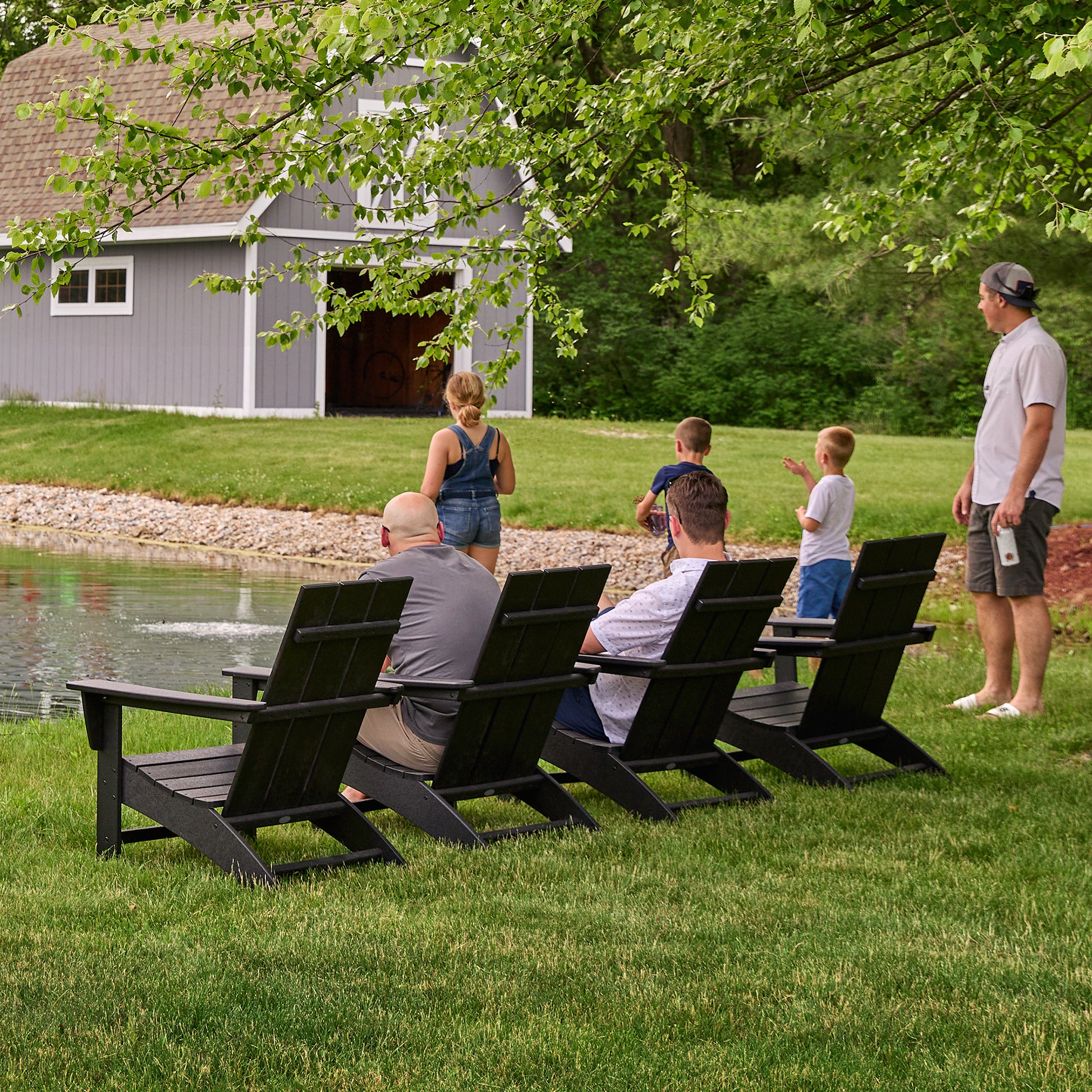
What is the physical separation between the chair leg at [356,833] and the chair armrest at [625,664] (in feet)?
3.80

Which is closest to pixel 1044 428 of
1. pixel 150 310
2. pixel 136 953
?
pixel 136 953

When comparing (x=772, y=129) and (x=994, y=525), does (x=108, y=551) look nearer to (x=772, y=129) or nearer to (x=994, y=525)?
(x=772, y=129)

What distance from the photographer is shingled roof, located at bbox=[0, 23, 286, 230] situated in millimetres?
27453

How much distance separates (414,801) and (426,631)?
0.68 m

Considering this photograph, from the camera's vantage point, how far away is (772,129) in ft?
36.6

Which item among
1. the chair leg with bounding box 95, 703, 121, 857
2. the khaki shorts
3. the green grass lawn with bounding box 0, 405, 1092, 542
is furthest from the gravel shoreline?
the chair leg with bounding box 95, 703, 121, 857

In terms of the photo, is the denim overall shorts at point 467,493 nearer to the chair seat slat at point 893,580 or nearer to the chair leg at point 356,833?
the chair seat slat at point 893,580

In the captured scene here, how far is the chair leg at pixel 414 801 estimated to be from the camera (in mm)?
5607

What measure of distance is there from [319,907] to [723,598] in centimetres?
219

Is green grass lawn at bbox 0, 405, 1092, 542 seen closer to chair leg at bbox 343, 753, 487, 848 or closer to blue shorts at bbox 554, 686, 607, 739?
blue shorts at bbox 554, 686, 607, 739

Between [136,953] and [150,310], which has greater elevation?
[150,310]

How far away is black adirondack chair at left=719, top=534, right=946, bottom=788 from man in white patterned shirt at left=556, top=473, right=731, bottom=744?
57 cm

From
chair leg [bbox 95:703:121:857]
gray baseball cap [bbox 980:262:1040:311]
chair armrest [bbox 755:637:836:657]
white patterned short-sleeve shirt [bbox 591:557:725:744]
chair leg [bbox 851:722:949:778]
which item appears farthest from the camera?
gray baseball cap [bbox 980:262:1040:311]

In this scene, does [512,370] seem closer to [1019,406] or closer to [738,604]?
[1019,406]
